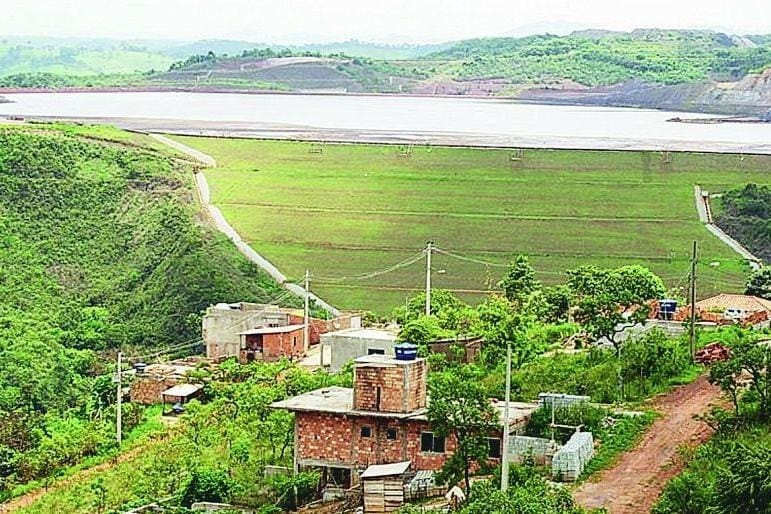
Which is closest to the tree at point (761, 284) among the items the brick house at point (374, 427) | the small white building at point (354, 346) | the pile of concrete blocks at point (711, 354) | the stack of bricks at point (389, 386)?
the small white building at point (354, 346)

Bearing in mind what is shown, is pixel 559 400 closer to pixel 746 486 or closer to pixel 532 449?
pixel 532 449

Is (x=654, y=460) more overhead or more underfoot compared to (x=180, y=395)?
more overhead

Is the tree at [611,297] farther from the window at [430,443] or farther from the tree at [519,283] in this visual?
the window at [430,443]

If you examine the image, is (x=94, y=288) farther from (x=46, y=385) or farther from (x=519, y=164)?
(x=519, y=164)

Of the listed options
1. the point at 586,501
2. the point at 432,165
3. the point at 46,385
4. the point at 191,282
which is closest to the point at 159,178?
the point at 432,165

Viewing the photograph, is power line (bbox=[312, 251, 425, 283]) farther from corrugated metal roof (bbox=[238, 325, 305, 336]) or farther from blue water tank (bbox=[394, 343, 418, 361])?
blue water tank (bbox=[394, 343, 418, 361])

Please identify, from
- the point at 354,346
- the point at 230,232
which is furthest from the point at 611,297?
the point at 230,232

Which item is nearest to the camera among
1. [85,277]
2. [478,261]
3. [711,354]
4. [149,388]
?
[711,354]

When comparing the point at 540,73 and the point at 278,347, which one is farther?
the point at 540,73
